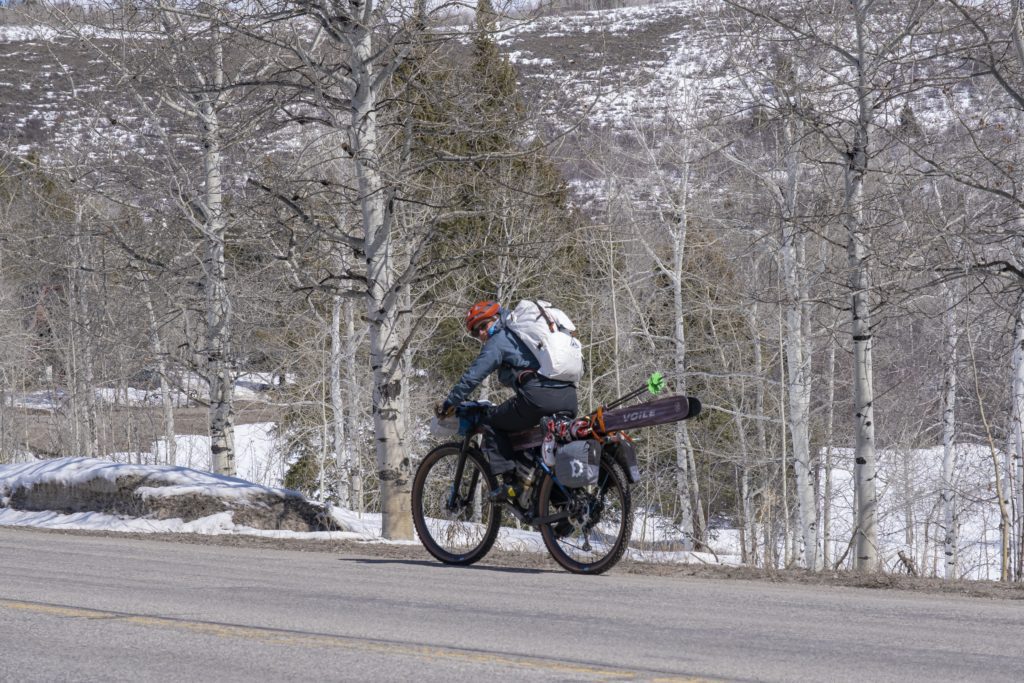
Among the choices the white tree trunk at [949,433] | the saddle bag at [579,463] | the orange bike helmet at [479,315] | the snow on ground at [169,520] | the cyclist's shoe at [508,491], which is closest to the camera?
the saddle bag at [579,463]

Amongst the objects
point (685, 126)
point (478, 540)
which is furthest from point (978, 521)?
point (478, 540)

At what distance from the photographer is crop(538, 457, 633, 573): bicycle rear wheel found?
8.99m

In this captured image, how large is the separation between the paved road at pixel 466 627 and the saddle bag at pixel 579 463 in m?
0.71

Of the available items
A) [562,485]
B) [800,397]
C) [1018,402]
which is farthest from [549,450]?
[800,397]

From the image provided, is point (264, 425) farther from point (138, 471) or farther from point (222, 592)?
point (222, 592)

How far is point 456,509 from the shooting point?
10.0m

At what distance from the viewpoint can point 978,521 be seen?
45.1 m

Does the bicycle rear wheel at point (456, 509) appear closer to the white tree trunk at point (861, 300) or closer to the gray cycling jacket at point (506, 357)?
the gray cycling jacket at point (506, 357)

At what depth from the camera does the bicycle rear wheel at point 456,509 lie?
9.77 metres

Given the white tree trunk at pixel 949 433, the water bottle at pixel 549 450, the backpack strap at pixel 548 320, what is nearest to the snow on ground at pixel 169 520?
the water bottle at pixel 549 450

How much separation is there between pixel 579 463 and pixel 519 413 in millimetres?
771

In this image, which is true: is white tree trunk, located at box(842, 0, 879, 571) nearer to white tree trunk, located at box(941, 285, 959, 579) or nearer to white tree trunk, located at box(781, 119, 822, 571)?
white tree trunk, located at box(781, 119, 822, 571)

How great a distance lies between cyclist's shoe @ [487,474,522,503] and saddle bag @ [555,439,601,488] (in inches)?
28.7

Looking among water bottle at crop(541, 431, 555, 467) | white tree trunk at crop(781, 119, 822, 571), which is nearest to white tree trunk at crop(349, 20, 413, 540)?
water bottle at crop(541, 431, 555, 467)
